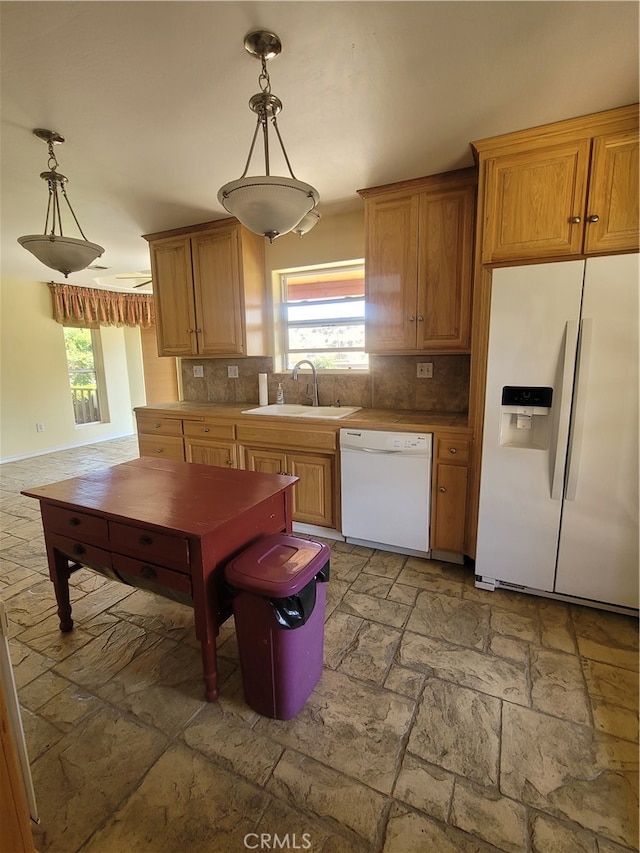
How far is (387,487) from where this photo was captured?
2.57 m

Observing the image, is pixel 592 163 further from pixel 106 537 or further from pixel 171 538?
pixel 106 537

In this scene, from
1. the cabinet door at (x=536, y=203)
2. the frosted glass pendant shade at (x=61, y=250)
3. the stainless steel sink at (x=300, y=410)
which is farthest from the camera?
the stainless steel sink at (x=300, y=410)

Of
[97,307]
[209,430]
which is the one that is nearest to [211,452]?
[209,430]

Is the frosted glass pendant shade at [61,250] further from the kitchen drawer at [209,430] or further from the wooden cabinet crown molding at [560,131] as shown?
the wooden cabinet crown molding at [560,131]

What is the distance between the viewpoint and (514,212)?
2.01 metres

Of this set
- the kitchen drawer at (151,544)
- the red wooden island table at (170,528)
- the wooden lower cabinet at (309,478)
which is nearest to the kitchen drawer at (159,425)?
the wooden lower cabinet at (309,478)

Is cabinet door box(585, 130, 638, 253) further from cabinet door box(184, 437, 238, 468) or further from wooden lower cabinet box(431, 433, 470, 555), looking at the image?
cabinet door box(184, 437, 238, 468)

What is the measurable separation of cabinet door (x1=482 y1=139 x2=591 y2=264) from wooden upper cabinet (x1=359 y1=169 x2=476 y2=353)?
383 millimetres

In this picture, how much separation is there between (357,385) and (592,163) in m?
1.92

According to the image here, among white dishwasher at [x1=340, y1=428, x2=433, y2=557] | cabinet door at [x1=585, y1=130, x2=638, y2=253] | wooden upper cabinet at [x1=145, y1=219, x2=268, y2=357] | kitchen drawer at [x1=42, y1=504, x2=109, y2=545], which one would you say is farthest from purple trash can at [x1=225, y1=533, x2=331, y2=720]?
wooden upper cabinet at [x1=145, y1=219, x2=268, y2=357]

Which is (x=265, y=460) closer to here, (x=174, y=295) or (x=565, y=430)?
(x=174, y=295)

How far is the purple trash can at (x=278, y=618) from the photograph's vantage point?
1341mm

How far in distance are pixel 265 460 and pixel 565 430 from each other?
198 centimetres

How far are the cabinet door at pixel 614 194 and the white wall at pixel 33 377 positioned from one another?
6.36 m
